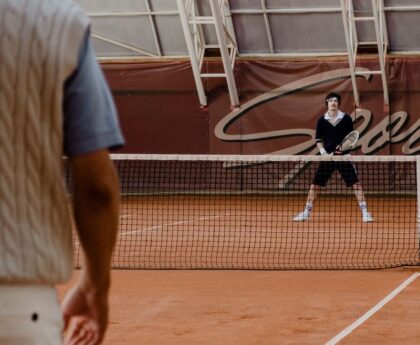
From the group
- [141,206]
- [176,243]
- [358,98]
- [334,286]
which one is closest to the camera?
[334,286]

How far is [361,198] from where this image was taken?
518 inches

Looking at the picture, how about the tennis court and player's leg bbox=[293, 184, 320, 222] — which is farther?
player's leg bbox=[293, 184, 320, 222]

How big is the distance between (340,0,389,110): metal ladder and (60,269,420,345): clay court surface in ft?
28.8

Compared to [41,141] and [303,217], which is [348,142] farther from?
[41,141]

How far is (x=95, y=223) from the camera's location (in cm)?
178

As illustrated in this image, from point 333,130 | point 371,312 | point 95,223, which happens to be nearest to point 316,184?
point 333,130

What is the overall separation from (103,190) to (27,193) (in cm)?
14

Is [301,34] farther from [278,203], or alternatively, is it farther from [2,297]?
[2,297]

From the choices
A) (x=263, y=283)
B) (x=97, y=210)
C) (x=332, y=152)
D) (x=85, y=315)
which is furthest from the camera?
(x=332, y=152)

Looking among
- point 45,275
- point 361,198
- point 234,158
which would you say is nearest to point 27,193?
point 45,275

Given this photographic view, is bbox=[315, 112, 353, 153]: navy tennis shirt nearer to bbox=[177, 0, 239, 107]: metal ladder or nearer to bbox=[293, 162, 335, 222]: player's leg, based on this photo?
bbox=[293, 162, 335, 222]: player's leg

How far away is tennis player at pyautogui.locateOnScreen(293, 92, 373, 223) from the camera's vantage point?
43.2 feet

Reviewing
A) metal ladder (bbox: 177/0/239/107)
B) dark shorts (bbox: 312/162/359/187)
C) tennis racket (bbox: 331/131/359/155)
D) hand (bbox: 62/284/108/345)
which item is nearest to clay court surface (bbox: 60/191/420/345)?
dark shorts (bbox: 312/162/359/187)

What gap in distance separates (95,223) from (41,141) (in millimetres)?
182
